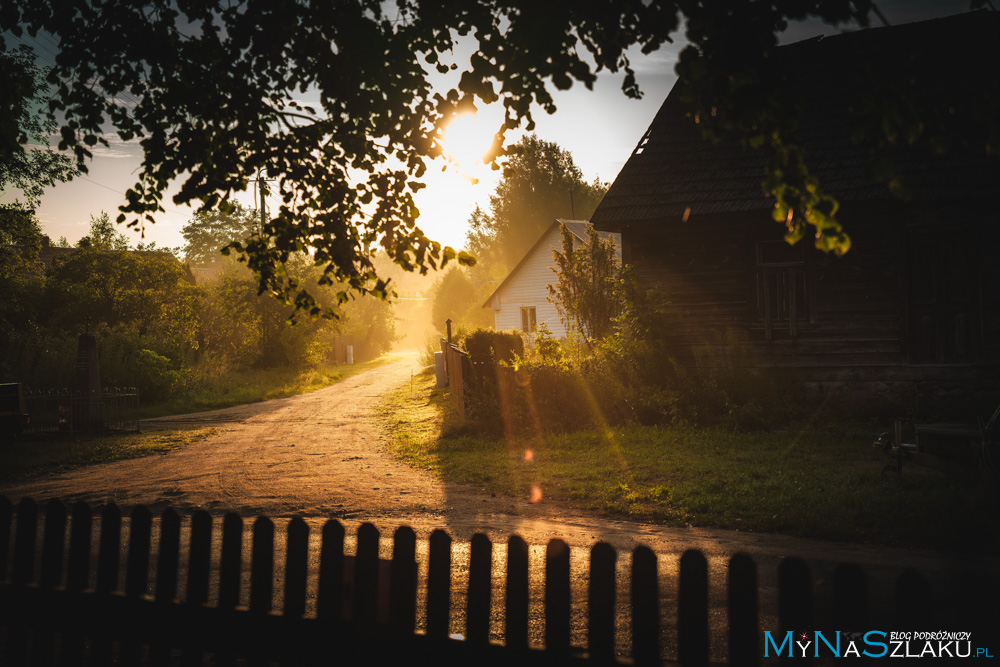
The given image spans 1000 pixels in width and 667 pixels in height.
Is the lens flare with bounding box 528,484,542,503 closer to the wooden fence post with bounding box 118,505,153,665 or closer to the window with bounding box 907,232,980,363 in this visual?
the wooden fence post with bounding box 118,505,153,665

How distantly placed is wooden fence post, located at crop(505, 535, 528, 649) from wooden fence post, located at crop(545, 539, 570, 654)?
3.8 inches

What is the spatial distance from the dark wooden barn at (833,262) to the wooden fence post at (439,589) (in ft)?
31.8

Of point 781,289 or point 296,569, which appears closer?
point 296,569

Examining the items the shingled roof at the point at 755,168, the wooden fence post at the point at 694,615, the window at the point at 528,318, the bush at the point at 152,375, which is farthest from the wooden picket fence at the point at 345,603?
the window at the point at 528,318

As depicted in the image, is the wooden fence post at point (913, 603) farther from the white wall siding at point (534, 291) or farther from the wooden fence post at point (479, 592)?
the white wall siding at point (534, 291)

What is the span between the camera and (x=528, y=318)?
36.3 meters

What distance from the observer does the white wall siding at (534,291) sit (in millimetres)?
34969

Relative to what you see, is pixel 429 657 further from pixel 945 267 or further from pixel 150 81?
pixel 945 267

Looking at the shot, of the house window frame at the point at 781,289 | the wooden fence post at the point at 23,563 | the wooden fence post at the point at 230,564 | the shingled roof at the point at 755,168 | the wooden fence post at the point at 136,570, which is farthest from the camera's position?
the house window frame at the point at 781,289

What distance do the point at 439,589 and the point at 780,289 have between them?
12070 millimetres

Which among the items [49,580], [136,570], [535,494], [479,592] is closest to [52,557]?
[49,580]

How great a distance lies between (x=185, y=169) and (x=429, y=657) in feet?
12.2

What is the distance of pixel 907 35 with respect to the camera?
2.84 meters

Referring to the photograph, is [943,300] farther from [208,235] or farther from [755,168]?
[208,235]
